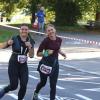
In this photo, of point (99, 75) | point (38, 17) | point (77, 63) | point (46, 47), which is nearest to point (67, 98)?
point (46, 47)

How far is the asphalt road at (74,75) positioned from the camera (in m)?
11.6

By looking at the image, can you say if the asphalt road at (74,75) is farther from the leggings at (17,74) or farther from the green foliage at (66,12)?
the green foliage at (66,12)

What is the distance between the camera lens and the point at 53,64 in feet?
32.7

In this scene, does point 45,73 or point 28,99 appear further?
point 28,99

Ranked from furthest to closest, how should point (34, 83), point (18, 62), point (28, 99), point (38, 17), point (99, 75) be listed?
point (38, 17) < point (99, 75) < point (34, 83) < point (28, 99) < point (18, 62)

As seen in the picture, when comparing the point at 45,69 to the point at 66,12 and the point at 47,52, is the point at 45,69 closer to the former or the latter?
the point at 47,52

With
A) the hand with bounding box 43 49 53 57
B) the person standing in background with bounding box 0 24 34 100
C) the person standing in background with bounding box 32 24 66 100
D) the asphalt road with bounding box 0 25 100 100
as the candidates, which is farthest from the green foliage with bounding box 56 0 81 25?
the person standing in background with bounding box 0 24 34 100

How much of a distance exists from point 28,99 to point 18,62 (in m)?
1.49

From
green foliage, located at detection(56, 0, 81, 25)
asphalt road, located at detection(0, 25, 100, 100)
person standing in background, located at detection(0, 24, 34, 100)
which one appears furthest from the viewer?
green foliage, located at detection(56, 0, 81, 25)

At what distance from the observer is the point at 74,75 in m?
15.4

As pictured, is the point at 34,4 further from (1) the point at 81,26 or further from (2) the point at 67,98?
(2) the point at 67,98

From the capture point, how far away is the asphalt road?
11.6 m

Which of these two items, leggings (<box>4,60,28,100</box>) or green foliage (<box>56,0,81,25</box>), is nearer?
leggings (<box>4,60,28,100</box>)

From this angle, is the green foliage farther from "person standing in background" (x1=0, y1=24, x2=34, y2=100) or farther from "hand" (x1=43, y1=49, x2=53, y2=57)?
"person standing in background" (x1=0, y1=24, x2=34, y2=100)
